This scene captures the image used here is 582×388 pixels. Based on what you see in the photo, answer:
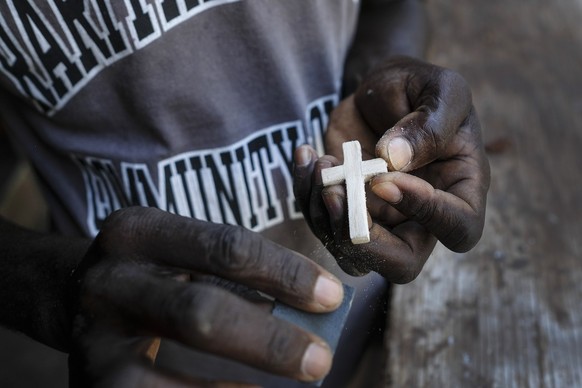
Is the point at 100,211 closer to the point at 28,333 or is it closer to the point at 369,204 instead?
the point at 28,333

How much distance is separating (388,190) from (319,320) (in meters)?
0.22

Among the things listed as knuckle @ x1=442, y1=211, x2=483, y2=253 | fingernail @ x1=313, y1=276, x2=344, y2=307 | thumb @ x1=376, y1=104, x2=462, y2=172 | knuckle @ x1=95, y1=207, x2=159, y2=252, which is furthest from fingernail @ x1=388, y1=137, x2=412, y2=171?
knuckle @ x1=95, y1=207, x2=159, y2=252

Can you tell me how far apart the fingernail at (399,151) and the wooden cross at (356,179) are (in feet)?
0.06

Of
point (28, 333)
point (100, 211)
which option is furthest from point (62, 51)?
point (28, 333)

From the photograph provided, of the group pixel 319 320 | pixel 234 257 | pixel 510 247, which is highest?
pixel 234 257

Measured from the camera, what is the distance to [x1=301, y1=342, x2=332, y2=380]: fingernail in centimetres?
63

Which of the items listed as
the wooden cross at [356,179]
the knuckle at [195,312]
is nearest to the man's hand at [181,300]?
the knuckle at [195,312]

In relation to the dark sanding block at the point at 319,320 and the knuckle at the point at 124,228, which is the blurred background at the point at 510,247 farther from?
the knuckle at the point at 124,228

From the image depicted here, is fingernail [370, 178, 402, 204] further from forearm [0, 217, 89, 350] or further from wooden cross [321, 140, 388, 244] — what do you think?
forearm [0, 217, 89, 350]

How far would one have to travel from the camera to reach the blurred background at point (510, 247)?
113cm

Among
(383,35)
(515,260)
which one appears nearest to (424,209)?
(515,260)

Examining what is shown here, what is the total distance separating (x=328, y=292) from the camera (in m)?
0.68

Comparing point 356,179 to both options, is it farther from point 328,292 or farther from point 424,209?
point 328,292

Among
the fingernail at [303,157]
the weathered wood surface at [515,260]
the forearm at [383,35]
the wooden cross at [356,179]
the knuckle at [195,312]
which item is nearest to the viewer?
the knuckle at [195,312]
